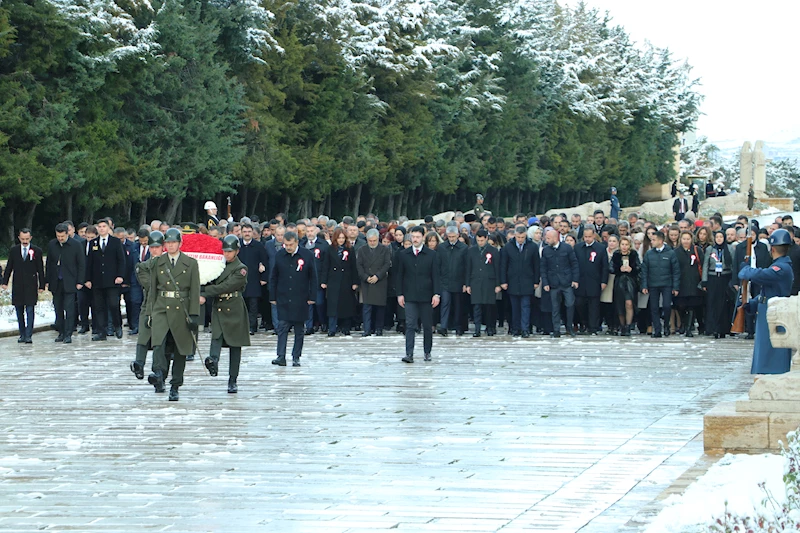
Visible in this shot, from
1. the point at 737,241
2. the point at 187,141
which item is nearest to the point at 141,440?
the point at 737,241

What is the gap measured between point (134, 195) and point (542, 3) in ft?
159

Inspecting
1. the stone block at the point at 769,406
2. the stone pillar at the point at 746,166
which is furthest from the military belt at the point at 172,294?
the stone pillar at the point at 746,166

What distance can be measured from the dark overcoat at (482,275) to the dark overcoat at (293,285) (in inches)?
207

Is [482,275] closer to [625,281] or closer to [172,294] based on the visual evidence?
[625,281]

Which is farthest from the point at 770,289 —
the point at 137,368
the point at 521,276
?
the point at 521,276

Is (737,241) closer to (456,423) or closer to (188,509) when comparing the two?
(456,423)

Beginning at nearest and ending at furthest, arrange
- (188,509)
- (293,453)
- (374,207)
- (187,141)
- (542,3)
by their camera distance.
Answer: (188,509), (293,453), (187,141), (374,207), (542,3)

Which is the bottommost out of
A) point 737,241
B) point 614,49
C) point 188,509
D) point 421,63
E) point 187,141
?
point 188,509

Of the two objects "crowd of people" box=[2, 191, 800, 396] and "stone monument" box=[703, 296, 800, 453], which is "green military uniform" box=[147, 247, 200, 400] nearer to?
"stone monument" box=[703, 296, 800, 453]

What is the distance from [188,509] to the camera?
936 centimetres

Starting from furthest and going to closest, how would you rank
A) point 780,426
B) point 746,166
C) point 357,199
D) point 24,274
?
point 746,166 → point 357,199 → point 24,274 → point 780,426

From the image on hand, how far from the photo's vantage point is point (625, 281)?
2358cm

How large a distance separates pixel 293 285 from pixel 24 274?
614 centimetres

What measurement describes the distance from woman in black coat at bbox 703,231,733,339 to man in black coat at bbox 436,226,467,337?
409 centimetres
